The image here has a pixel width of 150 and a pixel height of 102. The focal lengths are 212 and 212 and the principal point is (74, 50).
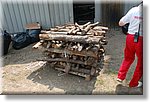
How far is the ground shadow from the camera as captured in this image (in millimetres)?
4613

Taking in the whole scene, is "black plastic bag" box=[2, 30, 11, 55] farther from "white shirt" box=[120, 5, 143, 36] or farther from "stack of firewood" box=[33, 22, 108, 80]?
"white shirt" box=[120, 5, 143, 36]

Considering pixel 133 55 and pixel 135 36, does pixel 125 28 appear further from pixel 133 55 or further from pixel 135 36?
pixel 135 36

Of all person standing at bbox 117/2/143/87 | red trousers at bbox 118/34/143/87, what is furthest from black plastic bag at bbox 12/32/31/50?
person standing at bbox 117/2/143/87

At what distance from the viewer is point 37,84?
4926mm

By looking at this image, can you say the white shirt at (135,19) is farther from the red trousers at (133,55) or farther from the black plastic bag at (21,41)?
the black plastic bag at (21,41)

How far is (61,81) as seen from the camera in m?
4.94

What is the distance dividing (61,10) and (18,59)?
2.42 metres

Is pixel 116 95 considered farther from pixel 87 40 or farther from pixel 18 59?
pixel 18 59

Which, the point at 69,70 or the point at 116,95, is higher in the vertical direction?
the point at 69,70

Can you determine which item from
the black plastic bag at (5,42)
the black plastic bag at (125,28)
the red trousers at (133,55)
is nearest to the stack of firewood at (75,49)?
the red trousers at (133,55)

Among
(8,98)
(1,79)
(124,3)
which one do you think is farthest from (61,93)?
(124,3)

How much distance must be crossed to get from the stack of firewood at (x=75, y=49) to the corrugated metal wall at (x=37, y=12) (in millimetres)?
2221

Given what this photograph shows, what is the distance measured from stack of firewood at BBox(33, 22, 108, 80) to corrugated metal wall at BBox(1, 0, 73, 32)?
87.4 inches

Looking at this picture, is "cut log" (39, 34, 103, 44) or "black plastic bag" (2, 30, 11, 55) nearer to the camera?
"cut log" (39, 34, 103, 44)
